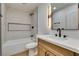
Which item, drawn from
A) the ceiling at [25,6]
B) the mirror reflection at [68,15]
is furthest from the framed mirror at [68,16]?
the ceiling at [25,6]

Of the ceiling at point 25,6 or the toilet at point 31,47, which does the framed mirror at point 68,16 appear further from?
the toilet at point 31,47

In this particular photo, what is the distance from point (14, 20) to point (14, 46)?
530 millimetres

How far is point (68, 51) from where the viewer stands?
872 mm

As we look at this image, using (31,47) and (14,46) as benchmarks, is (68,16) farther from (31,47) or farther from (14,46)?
(14,46)

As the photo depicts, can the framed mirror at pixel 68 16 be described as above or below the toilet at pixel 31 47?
above

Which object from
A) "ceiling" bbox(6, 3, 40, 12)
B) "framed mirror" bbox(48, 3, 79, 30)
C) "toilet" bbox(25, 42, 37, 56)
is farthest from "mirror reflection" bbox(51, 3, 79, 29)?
"toilet" bbox(25, 42, 37, 56)

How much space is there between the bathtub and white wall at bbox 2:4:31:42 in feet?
0.27

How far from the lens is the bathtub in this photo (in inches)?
61.1

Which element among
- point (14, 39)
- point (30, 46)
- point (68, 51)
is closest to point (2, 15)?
point (14, 39)

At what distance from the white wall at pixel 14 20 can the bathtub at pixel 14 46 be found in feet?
0.27

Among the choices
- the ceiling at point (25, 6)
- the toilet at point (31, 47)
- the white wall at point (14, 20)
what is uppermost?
the ceiling at point (25, 6)

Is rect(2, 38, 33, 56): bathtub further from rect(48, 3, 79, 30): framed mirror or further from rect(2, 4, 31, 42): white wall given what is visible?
rect(48, 3, 79, 30): framed mirror

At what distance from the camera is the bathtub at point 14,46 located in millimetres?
1551

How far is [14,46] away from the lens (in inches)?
67.0
